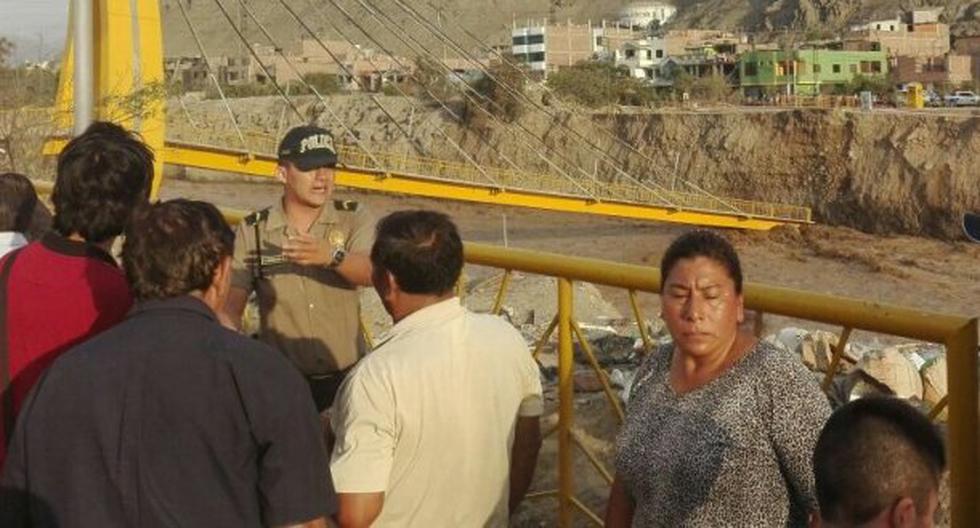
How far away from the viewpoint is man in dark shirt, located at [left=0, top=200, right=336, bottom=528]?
2211mm

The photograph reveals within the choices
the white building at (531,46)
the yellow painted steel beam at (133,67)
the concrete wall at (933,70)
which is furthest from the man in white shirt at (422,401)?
the white building at (531,46)

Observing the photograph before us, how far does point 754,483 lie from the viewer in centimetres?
252

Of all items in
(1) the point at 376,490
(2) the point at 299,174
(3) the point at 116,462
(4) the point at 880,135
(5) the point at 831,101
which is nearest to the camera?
(3) the point at 116,462

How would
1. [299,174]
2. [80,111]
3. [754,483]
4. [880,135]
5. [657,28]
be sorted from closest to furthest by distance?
[754,483], [299,174], [80,111], [880,135], [657,28]

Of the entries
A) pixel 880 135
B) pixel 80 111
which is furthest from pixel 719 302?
pixel 880 135

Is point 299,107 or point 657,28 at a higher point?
point 657,28

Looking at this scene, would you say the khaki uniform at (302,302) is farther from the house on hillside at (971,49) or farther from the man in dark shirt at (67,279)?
the house on hillside at (971,49)

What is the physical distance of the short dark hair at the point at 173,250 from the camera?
2355 millimetres

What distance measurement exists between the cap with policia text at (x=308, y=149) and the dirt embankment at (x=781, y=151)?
98.8 ft

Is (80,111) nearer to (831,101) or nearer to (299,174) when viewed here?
(299,174)

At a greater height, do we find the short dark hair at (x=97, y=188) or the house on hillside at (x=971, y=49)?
the house on hillside at (x=971, y=49)

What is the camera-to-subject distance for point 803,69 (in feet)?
206

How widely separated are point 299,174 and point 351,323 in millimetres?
454

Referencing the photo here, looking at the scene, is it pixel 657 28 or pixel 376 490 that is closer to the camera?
pixel 376 490
